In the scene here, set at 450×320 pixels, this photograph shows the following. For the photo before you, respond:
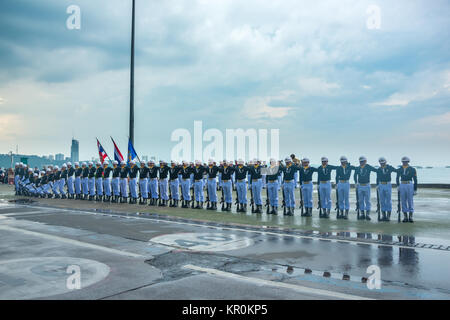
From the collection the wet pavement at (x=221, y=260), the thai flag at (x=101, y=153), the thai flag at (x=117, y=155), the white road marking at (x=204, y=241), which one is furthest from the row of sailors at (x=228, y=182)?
the white road marking at (x=204, y=241)

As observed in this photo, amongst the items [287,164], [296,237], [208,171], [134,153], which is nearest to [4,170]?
[134,153]

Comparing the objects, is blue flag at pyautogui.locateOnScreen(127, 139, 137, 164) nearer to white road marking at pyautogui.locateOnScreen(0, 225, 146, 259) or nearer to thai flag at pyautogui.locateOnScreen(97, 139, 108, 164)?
thai flag at pyautogui.locateOnScreen(97, 139, 108, 164)

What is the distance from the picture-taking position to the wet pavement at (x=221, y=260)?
17.4 ft

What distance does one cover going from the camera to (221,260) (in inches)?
278

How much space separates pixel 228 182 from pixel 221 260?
916 centimetres

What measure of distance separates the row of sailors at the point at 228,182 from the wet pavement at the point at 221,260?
5.19 ft

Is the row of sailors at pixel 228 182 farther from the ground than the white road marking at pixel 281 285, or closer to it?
farther from the ground

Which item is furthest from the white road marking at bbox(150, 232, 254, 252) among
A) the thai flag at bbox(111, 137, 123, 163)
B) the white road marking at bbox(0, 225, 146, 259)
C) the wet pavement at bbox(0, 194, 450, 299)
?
the thai flag at bbox(111, 137, 123, 163)

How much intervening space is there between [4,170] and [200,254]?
146ft

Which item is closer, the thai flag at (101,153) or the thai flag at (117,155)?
the thai flag at (117,155)

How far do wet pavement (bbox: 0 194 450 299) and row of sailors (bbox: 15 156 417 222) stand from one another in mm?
1581

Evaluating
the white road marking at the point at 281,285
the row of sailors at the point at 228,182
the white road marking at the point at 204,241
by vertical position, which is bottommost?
the white road marking at the point at 281,285

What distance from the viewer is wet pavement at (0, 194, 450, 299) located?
5294 millimetres

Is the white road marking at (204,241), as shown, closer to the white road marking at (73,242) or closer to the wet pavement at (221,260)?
the wet pavement at (221,260)
